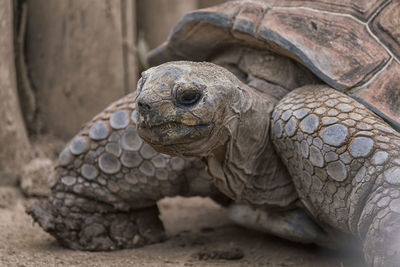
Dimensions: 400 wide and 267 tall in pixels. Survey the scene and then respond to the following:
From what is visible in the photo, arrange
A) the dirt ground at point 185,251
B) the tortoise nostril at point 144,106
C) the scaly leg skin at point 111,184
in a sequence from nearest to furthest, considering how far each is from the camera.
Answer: the tortoise nostril at point 144,106 < the dirt ground at point 185,251 < the scaly leg skin at point 111,184

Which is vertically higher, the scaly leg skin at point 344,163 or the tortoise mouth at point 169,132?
the tortoise mouth at point 169,132

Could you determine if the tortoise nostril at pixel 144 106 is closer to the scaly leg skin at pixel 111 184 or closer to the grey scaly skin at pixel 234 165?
the grey scaly skin at pixel 234 165

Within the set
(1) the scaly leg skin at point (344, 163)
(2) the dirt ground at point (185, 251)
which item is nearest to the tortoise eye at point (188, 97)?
(1) the scaly leg skin at point (344, 163)

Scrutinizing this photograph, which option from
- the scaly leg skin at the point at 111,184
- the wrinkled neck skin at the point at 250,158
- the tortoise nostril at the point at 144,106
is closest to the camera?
the tortoise nostril at the point at 144,106

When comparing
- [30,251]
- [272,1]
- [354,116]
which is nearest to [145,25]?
[272,1]

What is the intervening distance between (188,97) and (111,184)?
1.12 m

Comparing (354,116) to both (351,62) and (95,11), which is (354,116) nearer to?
(351,62)

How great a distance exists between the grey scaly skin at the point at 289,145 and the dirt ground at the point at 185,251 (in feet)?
A: 0.63

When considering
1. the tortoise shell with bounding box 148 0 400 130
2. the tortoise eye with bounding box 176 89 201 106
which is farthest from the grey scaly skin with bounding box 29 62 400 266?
the tortoise shell with bounding box 148 0 400 130

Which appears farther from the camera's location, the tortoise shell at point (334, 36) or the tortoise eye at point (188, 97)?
the tortoise shell at point (334, 36)

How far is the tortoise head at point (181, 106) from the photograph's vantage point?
2236 mm

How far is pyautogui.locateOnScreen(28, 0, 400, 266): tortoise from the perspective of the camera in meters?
2.32

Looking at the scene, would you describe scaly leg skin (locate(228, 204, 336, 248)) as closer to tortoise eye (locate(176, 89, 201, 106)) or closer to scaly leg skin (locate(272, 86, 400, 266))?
scaly leg skin (locate(272, 86, 400, 266))

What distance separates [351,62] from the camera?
276 centimetres
